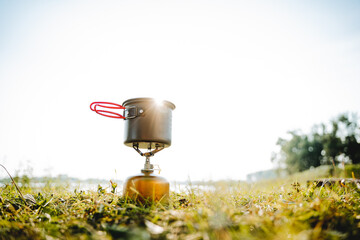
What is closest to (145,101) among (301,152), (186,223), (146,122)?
(146,122)

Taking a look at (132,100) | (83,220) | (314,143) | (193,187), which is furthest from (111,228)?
(314,143)

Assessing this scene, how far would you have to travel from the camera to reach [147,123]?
2.53 m

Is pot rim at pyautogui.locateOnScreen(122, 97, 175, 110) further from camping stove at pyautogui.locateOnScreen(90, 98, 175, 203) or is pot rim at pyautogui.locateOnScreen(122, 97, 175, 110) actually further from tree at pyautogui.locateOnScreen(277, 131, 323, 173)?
tree at pyautogui.locateOnScreen(277, 131, 323, 173)

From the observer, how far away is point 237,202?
2.48 m

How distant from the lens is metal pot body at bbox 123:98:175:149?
2.52 m

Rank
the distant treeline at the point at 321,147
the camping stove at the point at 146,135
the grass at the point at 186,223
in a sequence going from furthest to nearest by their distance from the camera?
the distant treeline at the point at 321,147, the camping stove at the point at 146,135, the grass at the point at 186,223

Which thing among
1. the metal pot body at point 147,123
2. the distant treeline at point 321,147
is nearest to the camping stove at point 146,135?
the metal pot body at point 147,123

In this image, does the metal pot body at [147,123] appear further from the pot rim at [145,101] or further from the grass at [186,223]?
the grass at [186,223]

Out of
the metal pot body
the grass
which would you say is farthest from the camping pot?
the grass

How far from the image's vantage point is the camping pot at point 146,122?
8.27 feet

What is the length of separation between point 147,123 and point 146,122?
0.06 ft

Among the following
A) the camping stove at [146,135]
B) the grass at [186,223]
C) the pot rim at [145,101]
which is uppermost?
the pot rim at [145,101]

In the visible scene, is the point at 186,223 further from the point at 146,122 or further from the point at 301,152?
the point at 301,152

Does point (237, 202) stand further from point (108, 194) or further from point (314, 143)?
point (314, 143)
